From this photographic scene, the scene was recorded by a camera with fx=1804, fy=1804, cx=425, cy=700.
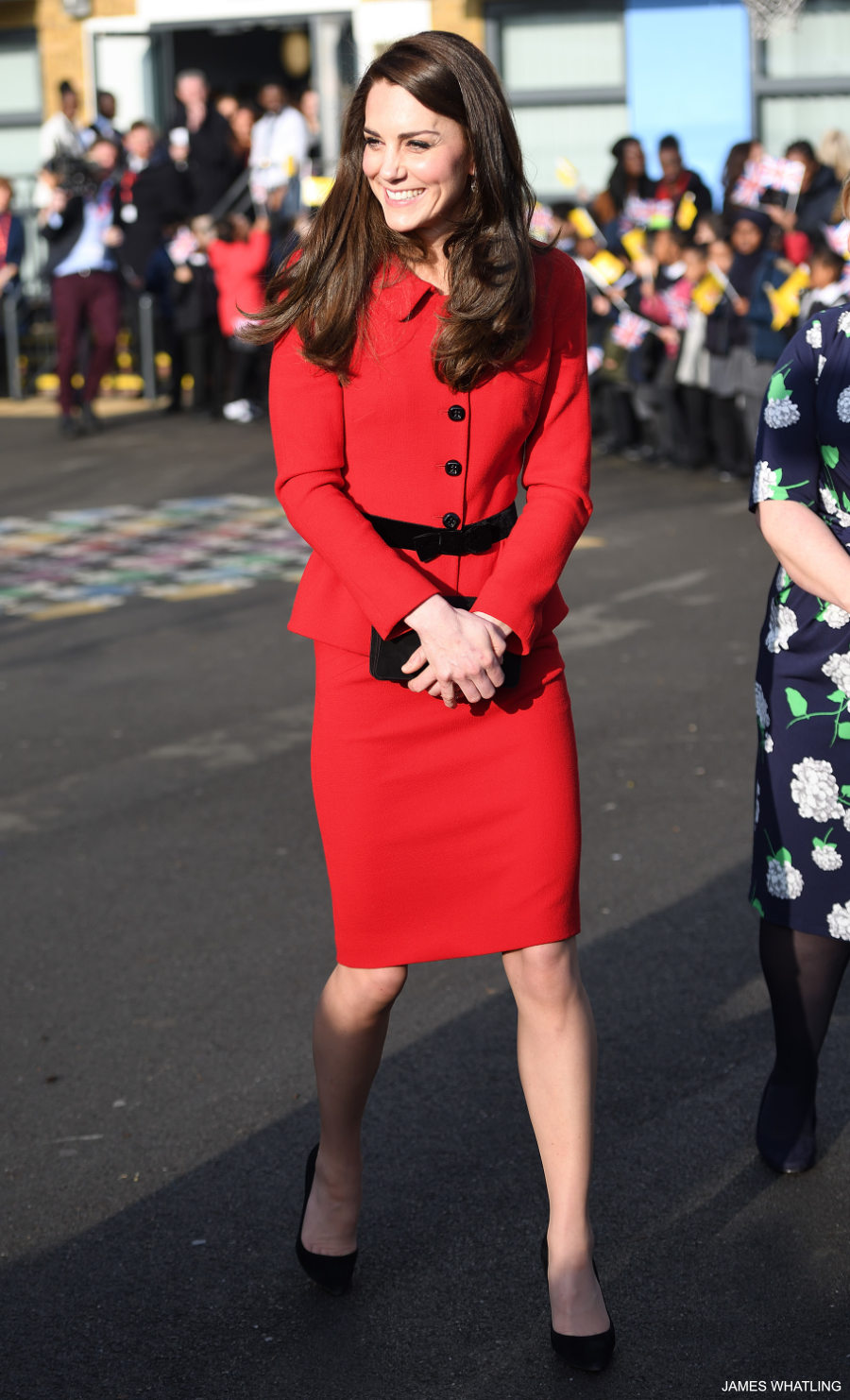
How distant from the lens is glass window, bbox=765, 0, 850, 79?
64.3 ft

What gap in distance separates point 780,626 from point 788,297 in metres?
8.75

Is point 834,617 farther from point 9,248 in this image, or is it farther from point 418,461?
point 9,248

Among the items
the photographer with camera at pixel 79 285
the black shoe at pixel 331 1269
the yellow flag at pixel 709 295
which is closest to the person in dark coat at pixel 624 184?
the yellow flag at pixel 709 295

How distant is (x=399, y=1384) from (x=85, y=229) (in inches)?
553

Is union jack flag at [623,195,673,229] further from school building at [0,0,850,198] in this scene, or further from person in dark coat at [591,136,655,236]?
school building at [0,0,850,198]

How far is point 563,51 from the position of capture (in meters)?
20.9

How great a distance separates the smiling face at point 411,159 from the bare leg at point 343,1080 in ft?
4.07

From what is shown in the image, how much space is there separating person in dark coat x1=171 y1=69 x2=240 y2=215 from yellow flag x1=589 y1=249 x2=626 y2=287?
6.03m

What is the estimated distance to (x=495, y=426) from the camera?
2912 millimetres

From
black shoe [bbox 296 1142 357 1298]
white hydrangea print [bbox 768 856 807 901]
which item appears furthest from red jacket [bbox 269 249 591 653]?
black shoe [bbox 296 1142 357 1298]

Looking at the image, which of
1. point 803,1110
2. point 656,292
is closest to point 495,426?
point 803,1110

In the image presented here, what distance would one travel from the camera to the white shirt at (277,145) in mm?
17969

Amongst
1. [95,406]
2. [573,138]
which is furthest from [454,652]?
[573,138]

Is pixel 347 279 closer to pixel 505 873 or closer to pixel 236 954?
pixel 505 873
